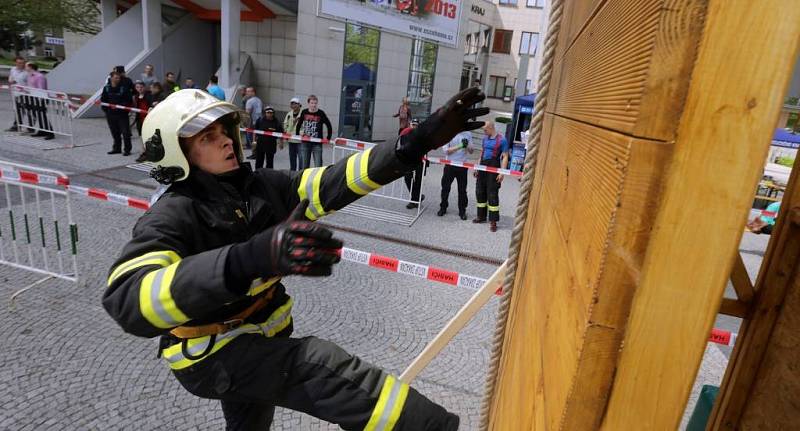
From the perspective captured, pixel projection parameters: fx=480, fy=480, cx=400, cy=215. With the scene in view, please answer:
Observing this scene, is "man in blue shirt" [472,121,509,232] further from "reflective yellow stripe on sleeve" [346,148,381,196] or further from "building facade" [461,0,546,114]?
"building facade" [461,0,546,114]

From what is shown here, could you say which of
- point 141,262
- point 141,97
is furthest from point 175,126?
point 141,97

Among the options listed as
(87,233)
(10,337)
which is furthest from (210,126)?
(87,233)

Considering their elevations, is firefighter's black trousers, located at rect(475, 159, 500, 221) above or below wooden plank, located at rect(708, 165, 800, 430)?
below

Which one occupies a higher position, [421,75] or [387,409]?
[421,75]

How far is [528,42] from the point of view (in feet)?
113

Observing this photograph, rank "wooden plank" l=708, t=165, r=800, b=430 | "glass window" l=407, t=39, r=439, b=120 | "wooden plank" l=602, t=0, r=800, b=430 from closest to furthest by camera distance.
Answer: "wooden plank" l=602, t=0, r=800, b=430 < "wooden plank" l=708, t=165, r=800, b=430 < "glass window" l=407, t=39, r=439, b=120

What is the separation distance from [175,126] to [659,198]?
193 centimetres

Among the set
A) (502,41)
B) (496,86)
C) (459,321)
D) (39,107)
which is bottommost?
A: (39,107)

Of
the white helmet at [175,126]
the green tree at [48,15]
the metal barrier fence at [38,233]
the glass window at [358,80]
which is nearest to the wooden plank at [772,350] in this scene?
the white helmet at [175,126]

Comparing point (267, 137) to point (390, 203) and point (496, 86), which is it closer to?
point (390, 203)

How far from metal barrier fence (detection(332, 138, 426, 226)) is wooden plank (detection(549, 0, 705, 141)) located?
676cm

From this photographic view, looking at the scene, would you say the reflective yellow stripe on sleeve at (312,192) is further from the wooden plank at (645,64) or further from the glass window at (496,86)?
the glass window at (496,86)

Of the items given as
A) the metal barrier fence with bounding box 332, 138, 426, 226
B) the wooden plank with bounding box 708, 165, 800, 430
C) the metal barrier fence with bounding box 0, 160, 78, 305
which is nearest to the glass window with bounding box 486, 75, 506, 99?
the metal barrier fence with bounding box 332, 138, 426, 226

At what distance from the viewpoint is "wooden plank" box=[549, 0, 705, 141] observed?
0.43m
